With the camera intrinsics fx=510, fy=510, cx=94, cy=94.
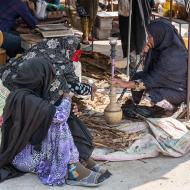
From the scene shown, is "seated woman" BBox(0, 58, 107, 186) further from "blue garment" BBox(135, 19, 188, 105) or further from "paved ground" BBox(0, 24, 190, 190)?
"blue garment" BBox(135, 19, 188, 105)

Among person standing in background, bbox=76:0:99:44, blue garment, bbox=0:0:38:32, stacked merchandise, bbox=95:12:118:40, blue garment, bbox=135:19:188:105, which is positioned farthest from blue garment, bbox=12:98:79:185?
stacked merchandise, bbox=95:12:118:40

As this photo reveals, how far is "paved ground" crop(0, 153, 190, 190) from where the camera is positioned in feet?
13.9

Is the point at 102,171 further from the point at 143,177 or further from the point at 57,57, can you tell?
the point at 57,57

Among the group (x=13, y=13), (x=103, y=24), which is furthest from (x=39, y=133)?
(x=103, y=24)

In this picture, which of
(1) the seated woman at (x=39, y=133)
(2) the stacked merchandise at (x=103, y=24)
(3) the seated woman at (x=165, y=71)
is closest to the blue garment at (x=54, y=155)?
(1) the seated woman at (x=39, y=133)

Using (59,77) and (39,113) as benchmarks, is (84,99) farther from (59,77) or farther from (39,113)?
(39,113)

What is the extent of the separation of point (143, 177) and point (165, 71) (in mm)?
1559

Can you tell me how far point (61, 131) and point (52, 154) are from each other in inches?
8.9

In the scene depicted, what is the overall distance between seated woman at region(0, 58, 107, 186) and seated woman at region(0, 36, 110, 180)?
0.50 ft

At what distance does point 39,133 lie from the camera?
13.6ft

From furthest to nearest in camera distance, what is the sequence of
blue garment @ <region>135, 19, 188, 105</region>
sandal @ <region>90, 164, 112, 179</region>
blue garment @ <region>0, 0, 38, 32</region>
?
1. blue garment @ <region>0, 0, 38, 32</region>
2. blue garment @ <region>135, 19, 188, 105</region>
3. sandal @ <region>90, 164, 112, 179</region>

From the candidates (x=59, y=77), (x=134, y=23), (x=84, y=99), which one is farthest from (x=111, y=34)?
(x=59, y=77)

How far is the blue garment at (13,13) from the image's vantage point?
711 cm

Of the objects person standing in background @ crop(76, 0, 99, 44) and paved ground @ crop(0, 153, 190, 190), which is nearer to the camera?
paved ground @ crop(0, 153, 190, 190)
